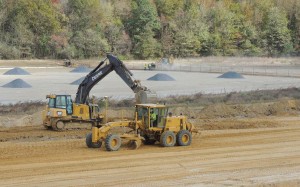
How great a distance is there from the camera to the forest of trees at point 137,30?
125688 mm

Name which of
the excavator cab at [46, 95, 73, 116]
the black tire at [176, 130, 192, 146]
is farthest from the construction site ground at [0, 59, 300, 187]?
the excavator cab at [46, 95, 73, 116]

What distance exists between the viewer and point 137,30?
450ft

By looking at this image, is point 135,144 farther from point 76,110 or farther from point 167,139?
point 76,110

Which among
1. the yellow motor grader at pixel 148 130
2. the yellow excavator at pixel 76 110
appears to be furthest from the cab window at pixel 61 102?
the yellow motor grader at pixel 148 130

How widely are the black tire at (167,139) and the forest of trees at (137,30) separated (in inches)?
3888

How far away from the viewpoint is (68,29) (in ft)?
432

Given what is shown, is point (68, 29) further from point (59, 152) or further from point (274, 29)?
point (59, 152)

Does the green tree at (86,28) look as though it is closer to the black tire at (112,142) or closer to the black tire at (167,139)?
the black tire at (167,139)

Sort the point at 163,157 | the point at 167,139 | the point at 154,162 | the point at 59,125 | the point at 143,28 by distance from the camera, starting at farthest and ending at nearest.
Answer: the point at 143,28 < the point at 59,125 < the point at 167,139 < the point at 163,157 < the point at 154,162

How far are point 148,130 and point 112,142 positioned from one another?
5.32ft

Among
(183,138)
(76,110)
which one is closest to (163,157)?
(183,138)

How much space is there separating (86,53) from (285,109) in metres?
90.1

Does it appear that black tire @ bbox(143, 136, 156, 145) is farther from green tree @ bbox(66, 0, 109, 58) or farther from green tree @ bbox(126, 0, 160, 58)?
green tree @ bbox(126, 0, 160, 58)

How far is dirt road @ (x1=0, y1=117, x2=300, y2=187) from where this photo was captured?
1839 centimetres
